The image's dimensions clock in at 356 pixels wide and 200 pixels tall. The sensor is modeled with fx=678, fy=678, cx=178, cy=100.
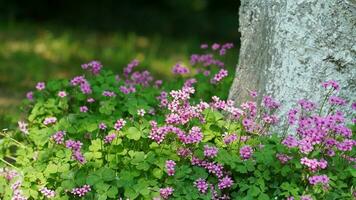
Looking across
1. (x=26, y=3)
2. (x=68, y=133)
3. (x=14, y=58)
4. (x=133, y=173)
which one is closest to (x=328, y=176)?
(x=133, y=173)

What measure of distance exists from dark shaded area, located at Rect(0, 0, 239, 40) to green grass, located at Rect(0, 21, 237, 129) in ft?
1.38

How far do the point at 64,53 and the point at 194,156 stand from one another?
491 cm

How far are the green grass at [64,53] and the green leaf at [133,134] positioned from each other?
2393mm

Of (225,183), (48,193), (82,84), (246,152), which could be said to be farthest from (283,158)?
(82,84)

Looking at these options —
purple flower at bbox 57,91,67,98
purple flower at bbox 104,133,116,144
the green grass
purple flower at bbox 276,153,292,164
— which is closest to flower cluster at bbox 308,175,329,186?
purple flower at bbox 276,153,292,164

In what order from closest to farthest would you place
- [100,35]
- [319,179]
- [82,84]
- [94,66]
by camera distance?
[319,179] → [82,84] → [94,66] → [100,35]

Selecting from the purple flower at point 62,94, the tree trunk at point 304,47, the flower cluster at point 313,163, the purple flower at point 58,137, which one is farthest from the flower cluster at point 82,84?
the flower cluster at point 313,163

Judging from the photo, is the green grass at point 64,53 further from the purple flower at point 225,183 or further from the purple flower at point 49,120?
the purple flower at point 225,183

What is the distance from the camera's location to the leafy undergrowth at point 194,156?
10.8 ft

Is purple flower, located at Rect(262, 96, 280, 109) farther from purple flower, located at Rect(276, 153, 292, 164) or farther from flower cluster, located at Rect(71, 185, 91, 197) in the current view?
flower cluster, located at Rect(71, 185, 91, 197)

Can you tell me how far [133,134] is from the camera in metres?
3.52

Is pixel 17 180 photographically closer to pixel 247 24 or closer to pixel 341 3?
pixel 247 24

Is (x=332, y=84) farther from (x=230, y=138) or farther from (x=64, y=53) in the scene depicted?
(x=64, y=53)

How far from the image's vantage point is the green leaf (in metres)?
3.50
